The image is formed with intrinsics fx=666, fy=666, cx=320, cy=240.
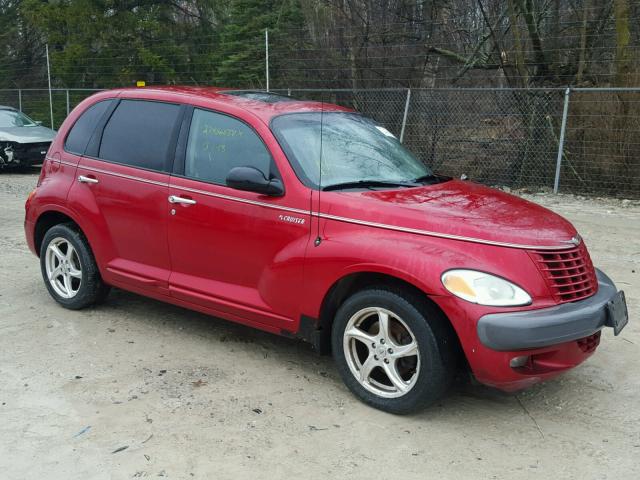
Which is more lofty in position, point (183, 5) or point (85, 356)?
point (183, 5)

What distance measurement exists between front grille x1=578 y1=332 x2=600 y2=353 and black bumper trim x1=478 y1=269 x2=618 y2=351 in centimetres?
19

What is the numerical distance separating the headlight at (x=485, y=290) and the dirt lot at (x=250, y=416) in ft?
2.50

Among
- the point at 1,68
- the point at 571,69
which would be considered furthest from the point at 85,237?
the point at 1,68

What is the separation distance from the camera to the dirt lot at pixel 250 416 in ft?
10.8

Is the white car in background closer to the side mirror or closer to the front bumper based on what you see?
the front bumper

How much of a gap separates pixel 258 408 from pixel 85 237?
93.5 inches

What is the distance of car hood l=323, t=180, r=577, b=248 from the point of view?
3.60 meters

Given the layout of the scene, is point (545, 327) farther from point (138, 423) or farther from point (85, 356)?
point (85, 356)

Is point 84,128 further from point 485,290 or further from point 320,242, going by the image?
point 485,290

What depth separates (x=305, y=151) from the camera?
4355 mm

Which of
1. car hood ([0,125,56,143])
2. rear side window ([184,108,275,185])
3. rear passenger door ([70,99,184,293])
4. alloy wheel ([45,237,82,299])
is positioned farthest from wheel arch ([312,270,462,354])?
car hood ([0,125,56,143])

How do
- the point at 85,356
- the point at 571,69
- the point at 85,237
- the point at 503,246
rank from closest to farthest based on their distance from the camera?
the point at 503,246, the point at 85,356, the point at 85,237, the point at 571,69

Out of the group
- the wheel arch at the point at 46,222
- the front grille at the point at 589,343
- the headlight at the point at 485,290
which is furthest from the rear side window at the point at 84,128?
the front grille at the point at 589,343

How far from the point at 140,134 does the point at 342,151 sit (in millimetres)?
1597
